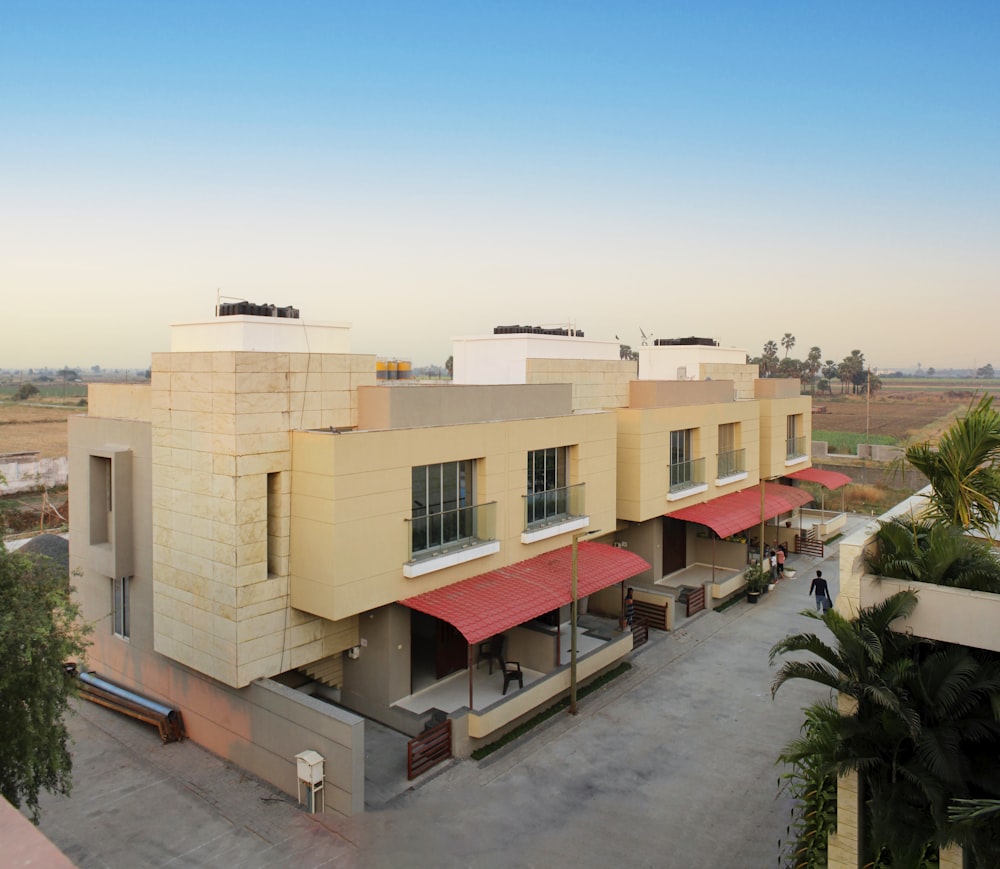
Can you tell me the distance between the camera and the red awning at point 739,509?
2544 centimetres

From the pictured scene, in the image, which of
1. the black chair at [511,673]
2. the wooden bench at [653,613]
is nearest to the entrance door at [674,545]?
the wooden bench at [653,613]

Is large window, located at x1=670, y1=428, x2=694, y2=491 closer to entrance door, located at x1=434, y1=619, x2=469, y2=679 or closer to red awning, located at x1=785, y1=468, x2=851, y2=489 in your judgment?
red awning, located at x1=785, y1=468, x2=851, y2=489

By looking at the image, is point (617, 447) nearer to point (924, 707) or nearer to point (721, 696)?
point (721, 696)

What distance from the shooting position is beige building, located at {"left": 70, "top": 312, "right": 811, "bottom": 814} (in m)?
14.4

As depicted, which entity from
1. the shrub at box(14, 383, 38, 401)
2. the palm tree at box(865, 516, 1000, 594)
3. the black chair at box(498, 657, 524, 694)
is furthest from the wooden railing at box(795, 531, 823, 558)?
the shrub at box(14, 383, 38, 401)

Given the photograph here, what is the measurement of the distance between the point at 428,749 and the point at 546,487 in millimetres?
7706

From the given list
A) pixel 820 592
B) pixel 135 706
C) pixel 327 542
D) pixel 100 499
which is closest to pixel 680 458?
pixel 820 592

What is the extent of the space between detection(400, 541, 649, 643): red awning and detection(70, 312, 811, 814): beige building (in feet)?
0.18

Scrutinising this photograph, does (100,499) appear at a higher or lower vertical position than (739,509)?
higher

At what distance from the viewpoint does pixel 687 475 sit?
26.4 metres

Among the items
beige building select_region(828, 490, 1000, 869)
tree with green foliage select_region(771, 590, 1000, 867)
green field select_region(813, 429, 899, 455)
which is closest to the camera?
tree with green foliage select_region(771, 590, 1000, 867)

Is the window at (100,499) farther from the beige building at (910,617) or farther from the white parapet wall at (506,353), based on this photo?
the beige building at (910,617)

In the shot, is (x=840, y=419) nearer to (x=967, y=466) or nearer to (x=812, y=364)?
(x=812, y=364)

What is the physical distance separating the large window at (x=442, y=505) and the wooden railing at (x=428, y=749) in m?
3.59
